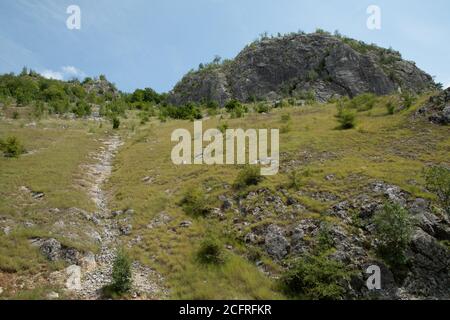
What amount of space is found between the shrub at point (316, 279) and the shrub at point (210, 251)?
9.73ft

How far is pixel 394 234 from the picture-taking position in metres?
15.4

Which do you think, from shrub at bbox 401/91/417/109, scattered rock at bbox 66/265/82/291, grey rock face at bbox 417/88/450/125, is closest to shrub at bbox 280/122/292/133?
grey rock face at bbox 417/88/450/125

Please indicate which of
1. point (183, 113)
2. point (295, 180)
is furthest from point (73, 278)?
point (183, 113)

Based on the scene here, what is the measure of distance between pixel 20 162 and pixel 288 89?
2319 inches

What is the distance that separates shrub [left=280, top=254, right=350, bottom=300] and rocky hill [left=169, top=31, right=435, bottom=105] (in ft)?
198

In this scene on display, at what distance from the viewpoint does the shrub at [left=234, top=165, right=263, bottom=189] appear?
22781 millimetres

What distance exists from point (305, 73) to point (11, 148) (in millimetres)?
63253

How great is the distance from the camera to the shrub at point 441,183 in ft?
58.0

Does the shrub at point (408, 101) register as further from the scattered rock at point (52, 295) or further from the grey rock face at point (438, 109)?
the scattered rock at point (52, 295)

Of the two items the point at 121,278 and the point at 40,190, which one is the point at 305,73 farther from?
the point at 121,278

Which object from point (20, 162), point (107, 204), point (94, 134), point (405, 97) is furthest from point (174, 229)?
point (405, 97)

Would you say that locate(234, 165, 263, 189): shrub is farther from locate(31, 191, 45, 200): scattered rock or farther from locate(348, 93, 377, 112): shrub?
locate(348, 93, 377, 112): shrub

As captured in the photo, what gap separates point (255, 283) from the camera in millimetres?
14883

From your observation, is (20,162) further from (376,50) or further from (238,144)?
(376,50)
